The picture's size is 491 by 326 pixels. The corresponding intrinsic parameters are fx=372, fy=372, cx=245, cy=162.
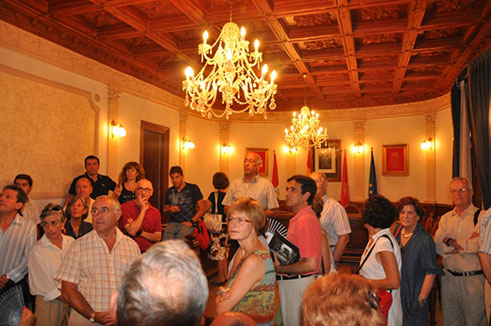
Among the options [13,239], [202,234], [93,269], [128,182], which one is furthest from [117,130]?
[93,269]

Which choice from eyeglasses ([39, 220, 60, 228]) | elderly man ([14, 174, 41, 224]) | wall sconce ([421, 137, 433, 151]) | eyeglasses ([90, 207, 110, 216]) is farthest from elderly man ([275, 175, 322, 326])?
wall sconce ([421, 137, 433, 151])

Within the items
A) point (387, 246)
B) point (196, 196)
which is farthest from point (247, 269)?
point (196, 196)

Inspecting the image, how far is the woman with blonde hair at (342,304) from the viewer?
4.01 ft

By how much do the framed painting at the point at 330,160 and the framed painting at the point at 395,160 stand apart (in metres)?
1.39

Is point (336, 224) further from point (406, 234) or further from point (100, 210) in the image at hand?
point (100, 210)

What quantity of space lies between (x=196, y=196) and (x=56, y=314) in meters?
2.80

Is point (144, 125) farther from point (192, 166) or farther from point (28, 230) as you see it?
point (28, 230)

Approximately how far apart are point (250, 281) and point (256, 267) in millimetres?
87

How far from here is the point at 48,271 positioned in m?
3.00

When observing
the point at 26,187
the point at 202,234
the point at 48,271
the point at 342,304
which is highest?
the point at 26,187

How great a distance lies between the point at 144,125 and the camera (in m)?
8.95

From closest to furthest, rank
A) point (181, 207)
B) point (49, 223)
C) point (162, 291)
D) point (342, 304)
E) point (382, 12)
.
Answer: point (162, 291)
point (342, 304)
point (49, 223)
point (181, 207)
point (382, 12)

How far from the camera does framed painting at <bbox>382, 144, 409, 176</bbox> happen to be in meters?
11.4

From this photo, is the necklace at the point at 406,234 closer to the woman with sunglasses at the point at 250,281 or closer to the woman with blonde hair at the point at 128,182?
the woman with sunglasses at the point at 250,281
